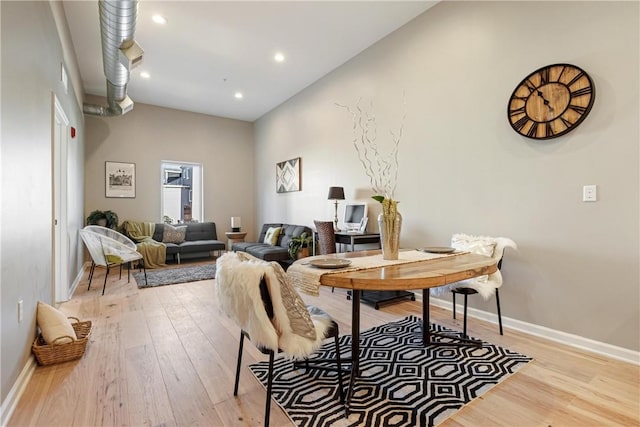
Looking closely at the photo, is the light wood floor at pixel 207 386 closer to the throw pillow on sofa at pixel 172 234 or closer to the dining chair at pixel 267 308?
the dining chair at pixel 267 308

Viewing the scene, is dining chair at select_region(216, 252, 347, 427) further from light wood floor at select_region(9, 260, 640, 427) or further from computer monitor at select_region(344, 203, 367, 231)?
computer monitor at select_region(344, 203, 367, 231)

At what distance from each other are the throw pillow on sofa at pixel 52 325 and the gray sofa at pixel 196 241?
11.8 ft

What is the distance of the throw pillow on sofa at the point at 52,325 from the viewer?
217 cm

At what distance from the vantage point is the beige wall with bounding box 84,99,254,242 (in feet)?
19.4

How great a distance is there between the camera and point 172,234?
20.1 ft

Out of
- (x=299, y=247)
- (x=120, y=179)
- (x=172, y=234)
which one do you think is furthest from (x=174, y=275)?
(x=120, y=179)

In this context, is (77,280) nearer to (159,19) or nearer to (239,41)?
(159,19)

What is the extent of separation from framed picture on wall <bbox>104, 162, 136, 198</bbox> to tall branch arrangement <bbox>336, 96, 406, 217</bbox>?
456cm

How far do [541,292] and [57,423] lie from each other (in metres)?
3.35

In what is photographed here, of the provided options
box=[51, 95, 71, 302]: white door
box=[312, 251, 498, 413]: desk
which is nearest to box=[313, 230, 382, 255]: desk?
box=[312, 251, 498, 413]: desk

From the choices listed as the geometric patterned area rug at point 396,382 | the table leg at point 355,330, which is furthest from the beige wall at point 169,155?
the table leg at point 355,330

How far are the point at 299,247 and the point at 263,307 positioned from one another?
3.58m

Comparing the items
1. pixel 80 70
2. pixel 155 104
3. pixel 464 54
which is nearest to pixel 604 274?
pixel 464 54

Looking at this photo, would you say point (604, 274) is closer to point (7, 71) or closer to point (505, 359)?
point (505, 359)
